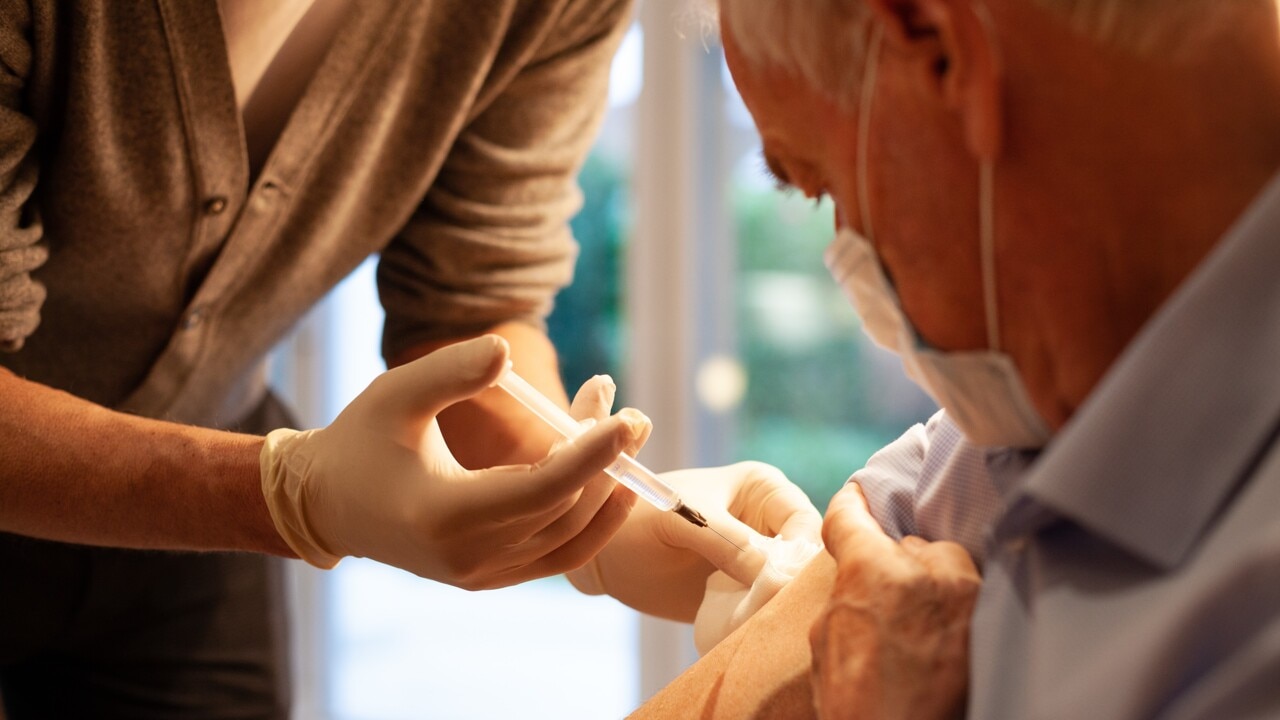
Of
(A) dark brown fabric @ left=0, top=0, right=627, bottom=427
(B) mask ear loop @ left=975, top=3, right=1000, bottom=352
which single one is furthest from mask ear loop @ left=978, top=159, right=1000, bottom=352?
(A) dark brown fabric @ left=0, top=0, right=627, bottom=427

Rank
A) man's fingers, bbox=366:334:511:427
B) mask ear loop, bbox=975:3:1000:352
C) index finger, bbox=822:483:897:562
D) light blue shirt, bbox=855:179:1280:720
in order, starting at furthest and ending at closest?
1. man's fingers, bbox=366:334:511:427
2. index finger, bbox=822:483:897:562
3. mask ear loop, bbox=975:3:1000:352
4. light blue shirt, bbox=855:179:1280:720

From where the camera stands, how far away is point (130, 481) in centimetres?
123

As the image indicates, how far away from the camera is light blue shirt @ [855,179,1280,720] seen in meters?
0.67

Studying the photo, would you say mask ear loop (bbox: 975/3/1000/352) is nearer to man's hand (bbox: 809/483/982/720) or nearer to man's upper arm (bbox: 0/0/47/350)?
man's hand (bbox: 809/483/982/720)

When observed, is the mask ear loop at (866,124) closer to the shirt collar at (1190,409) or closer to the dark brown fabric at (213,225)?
the shirt collar at (1190,409)

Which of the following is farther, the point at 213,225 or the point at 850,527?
the point at 213,225

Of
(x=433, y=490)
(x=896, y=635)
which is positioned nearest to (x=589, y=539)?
(x=433, y=490)

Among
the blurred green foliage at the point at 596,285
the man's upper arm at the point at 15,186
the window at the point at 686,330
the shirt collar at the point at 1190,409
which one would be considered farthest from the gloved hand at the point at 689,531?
the blurred green foliage at the point at 596,285

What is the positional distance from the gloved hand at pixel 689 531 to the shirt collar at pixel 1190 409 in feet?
1.82

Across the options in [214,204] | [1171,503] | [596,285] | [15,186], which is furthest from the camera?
[596,285]

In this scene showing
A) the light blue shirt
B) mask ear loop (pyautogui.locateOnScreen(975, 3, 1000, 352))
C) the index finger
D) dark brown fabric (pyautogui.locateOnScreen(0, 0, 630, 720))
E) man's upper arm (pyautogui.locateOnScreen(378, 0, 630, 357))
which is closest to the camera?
the light blue shirt

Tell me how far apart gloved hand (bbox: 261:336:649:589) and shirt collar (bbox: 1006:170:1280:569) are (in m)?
0.46

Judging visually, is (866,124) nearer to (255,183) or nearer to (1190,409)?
A: (1190,409)

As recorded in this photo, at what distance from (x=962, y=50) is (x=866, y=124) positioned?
0.11 m
